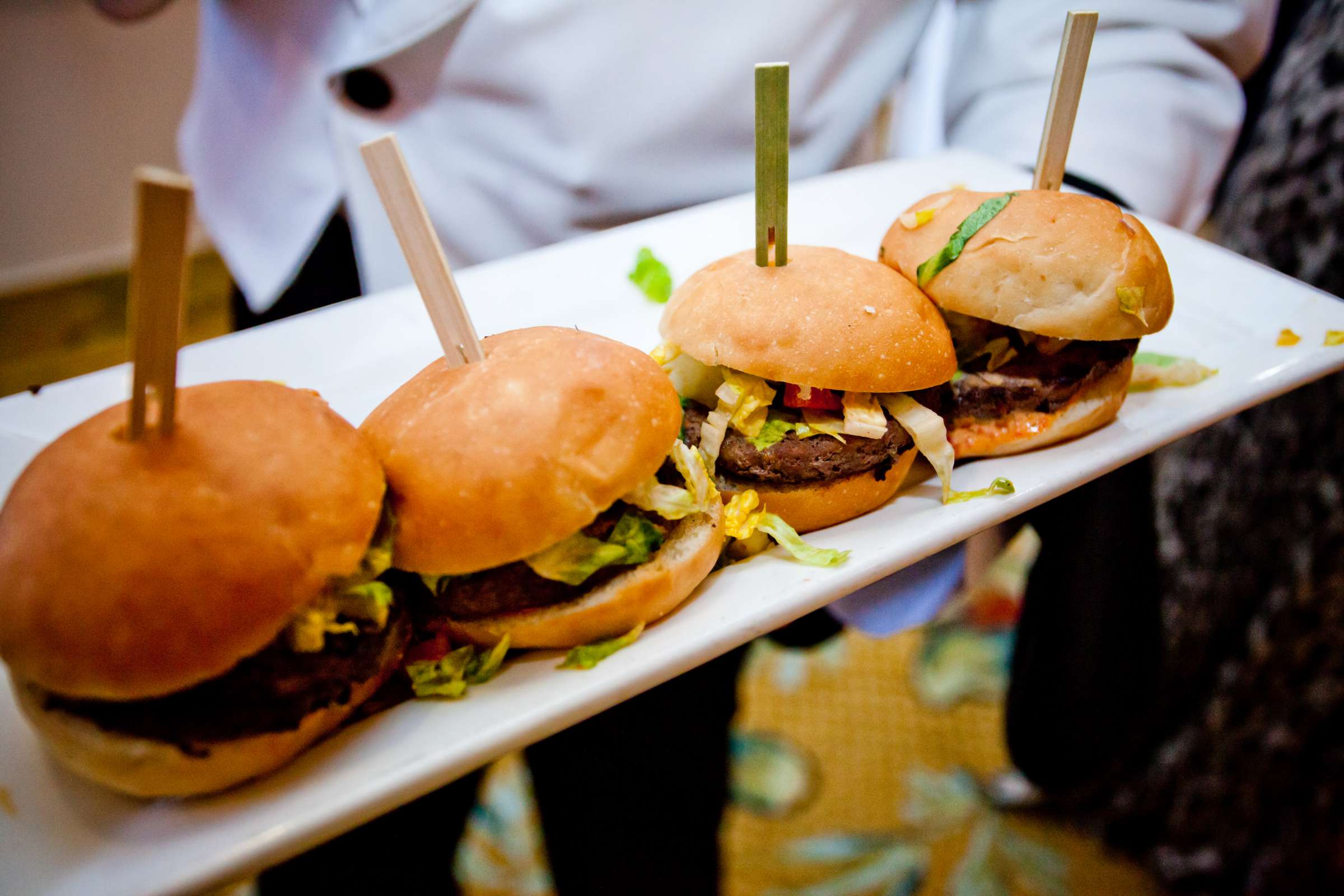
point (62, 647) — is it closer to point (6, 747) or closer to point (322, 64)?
point (6, 747)

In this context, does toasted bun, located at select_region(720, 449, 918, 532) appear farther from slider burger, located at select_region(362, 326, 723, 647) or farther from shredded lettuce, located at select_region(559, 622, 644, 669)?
shredded lettuce, located at select_region(559, 622, 644, 669)

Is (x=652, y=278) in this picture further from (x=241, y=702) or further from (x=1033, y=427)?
(x=241, y=702)

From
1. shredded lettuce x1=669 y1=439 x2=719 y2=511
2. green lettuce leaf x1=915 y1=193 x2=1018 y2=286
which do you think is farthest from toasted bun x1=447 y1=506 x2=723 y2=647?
green lettuce leaf x1=915 y1=193 x2=1018 y2=286

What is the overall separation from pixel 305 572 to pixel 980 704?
293 cm

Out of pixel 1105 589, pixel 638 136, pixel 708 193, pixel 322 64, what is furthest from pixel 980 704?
pixel 322 64

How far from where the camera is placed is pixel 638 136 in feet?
7.23

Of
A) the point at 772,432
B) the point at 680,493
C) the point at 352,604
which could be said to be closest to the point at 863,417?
the point at 772,432

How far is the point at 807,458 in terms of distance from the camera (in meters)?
1.50

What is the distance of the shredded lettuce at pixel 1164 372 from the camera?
1841 mm

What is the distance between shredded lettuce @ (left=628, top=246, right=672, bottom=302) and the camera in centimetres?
207

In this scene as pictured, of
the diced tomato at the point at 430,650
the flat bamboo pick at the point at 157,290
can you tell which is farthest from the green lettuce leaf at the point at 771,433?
the flat bamboo pick at the point at 157,290

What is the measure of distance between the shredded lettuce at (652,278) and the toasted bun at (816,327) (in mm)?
480

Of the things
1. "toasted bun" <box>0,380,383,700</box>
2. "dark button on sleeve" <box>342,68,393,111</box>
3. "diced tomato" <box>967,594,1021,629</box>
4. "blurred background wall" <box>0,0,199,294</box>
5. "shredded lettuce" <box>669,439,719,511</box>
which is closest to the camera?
"toasted bun" <box>0,380,383,700</box>

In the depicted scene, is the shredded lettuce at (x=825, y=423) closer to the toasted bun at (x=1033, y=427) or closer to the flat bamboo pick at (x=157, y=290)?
the toasted bun at (x=1033, y=427)
